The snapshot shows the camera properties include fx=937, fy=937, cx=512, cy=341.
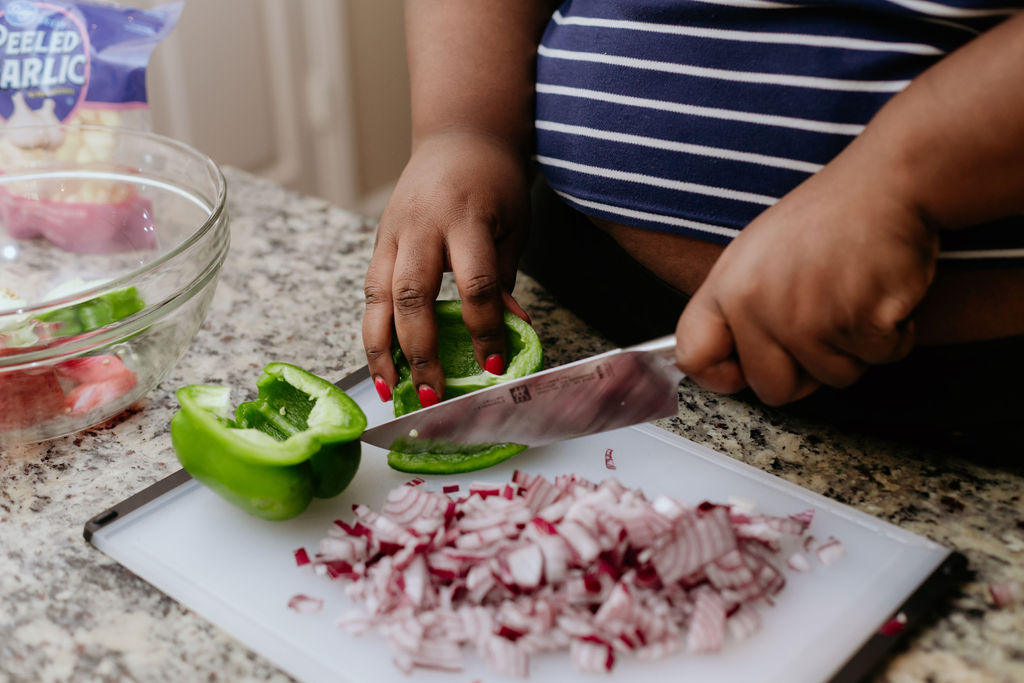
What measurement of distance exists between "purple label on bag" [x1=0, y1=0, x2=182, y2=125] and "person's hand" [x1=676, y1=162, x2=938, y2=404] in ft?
2.86

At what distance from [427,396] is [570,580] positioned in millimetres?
261

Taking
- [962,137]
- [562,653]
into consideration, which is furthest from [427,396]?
[962,137]

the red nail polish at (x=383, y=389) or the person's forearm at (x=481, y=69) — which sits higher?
the person's forearm at (x=481, y=69)

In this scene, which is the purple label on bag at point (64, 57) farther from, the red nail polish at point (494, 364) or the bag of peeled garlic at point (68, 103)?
the red nail polish at point (494, 364)

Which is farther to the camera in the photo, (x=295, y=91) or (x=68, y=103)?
(x=295, y=91)

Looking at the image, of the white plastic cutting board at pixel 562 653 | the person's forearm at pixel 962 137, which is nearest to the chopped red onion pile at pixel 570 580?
the white plastic cutting board at pixel 562 653

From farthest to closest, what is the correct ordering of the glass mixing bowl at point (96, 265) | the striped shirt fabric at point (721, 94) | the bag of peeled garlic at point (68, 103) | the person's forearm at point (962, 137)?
1. the bag of peeled garlic at point (68, 103)
2. the glass mixing bowl at point (96, 265)
3. the striped shirt fabric at point (721, 94)
4. the person's forearm at point (962, 137)

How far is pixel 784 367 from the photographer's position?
2.42 feet

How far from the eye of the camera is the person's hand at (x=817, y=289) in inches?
25.9

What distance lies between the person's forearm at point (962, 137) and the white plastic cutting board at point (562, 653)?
0.28 meters

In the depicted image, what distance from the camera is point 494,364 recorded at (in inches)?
35.7

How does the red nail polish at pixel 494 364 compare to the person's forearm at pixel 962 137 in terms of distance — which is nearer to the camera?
the person's forearm at pixel 962 137

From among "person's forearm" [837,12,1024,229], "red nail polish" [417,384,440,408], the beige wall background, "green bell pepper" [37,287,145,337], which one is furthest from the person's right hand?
the beige wall background

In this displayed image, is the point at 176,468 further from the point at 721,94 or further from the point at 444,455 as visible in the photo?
the point at 721,94
